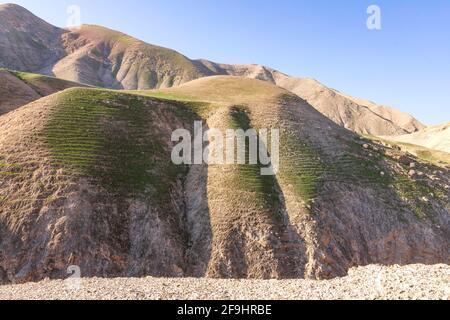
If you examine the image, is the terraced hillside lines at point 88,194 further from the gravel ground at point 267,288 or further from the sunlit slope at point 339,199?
the gravel ground at point 267,288

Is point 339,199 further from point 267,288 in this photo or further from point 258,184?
point 267,288

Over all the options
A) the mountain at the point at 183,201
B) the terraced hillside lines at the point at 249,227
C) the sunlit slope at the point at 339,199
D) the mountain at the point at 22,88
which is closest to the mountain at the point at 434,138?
the sunlit slope at the point at 339,199

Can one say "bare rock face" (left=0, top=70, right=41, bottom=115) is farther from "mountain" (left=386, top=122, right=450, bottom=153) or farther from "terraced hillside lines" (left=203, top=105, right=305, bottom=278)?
"mountain" (left=386, top=122, right=450, bottom=153)

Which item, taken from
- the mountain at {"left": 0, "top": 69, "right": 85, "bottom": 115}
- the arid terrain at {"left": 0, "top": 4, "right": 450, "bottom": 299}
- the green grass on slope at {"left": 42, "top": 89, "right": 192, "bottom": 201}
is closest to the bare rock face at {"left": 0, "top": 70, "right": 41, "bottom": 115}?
the mountain at {"left": 0, "top": 69, "right": 85, "bottom": 115}

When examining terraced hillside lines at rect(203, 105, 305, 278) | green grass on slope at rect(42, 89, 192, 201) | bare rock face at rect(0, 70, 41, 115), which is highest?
bare rock face at rect(0, 70, 41, 115)
